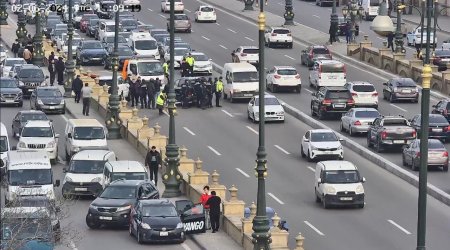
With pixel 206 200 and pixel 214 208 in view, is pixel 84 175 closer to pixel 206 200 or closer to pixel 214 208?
pixel 206 200

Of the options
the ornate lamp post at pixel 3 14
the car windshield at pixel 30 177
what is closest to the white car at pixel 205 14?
the ornate lamp post at pixel 3 14

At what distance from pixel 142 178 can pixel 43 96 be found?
67.2 feet

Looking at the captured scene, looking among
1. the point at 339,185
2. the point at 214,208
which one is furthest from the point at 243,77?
the point at 214,208

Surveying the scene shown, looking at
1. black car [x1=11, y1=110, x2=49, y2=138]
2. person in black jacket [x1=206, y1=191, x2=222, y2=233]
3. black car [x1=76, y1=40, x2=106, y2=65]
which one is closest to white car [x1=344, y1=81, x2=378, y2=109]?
black car [x1=11, y1=110, x2=49, y2=138]

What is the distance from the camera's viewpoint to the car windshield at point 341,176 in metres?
56.3

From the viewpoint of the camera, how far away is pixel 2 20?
363 ft

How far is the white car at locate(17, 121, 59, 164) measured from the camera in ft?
208

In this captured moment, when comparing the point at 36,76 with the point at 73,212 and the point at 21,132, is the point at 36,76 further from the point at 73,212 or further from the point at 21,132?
the point at 73,212

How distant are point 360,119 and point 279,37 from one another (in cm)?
2968

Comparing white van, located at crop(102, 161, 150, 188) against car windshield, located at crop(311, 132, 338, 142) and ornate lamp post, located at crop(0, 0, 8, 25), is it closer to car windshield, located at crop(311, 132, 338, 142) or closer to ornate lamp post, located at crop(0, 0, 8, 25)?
car windshield, located at crop(311, 132, 338, 142)

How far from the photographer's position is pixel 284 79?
271ft

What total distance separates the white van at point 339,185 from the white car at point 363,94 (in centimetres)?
2006

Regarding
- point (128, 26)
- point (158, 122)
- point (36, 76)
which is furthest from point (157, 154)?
point (128, 26)

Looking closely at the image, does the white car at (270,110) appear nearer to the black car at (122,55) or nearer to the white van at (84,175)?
the white van at (84,175)
